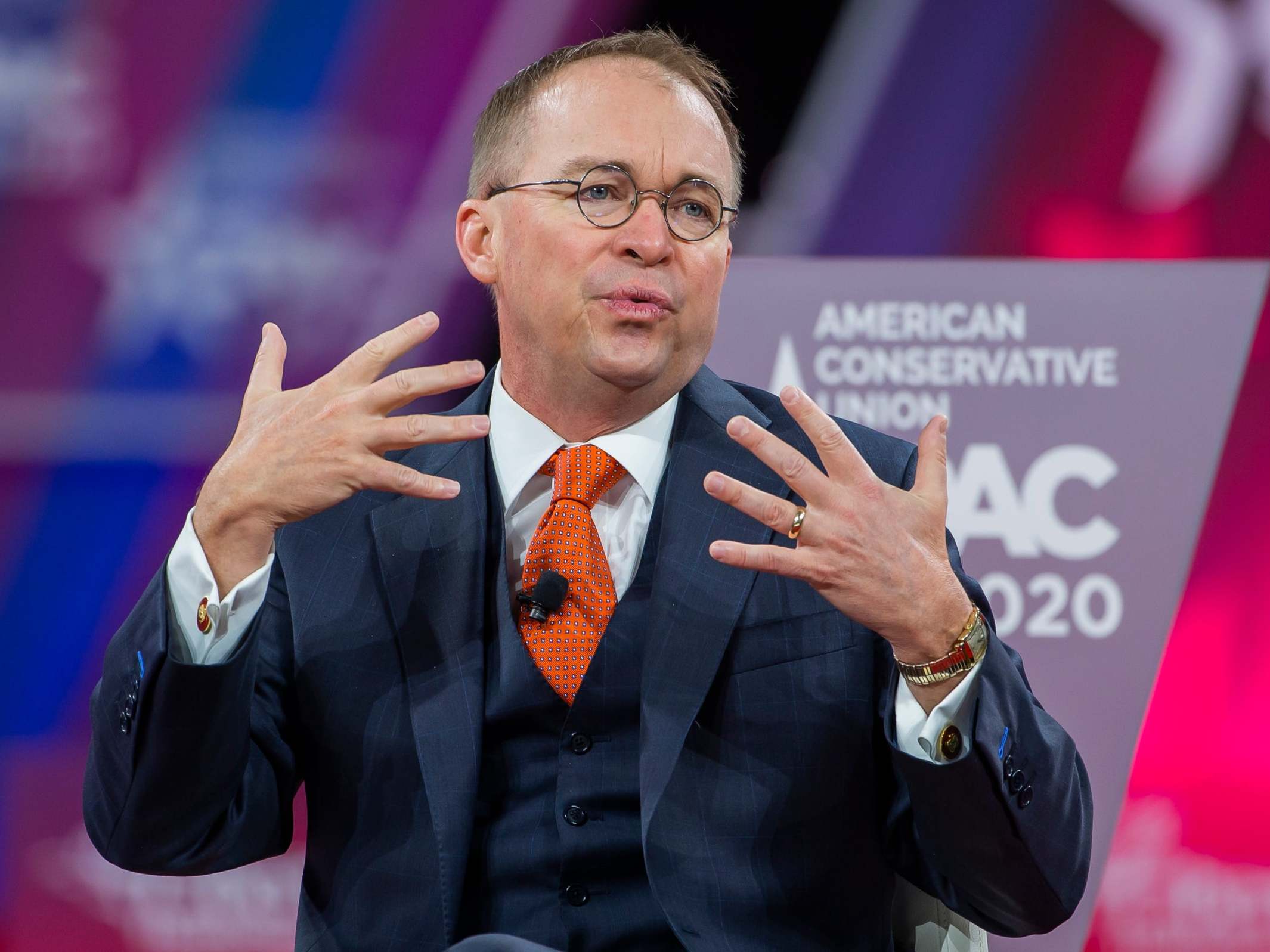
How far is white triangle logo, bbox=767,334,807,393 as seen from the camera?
2.93m

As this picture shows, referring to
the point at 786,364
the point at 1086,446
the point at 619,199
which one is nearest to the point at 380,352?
the point at 619,199

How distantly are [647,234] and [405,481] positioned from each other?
1.81 feet

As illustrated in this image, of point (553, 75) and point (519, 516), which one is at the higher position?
point (553, 75)

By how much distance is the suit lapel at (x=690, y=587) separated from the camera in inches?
67.6

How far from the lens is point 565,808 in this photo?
5.74 feet

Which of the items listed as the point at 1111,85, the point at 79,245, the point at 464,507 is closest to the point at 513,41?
the point at 79,245

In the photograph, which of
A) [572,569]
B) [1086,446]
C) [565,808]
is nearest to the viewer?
[565,808]

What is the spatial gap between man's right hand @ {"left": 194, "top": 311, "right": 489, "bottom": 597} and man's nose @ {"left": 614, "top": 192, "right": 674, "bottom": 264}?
363 mm

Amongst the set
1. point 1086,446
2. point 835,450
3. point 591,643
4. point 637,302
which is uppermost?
point 1086,446

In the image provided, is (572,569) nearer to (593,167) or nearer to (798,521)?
(798,521)

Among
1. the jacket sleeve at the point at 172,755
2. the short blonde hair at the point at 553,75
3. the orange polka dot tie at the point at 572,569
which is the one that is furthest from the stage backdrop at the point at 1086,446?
the jacket sleeve at the point at 172,755

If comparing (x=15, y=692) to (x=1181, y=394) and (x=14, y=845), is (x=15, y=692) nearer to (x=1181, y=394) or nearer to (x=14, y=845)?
(x=14, y=845)

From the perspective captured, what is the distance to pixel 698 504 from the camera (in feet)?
6.18

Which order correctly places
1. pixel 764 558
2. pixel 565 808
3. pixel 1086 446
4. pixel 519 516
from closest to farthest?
pixel 764 558
pixel 565 808
pixel 519 516
pixel 1086 446
